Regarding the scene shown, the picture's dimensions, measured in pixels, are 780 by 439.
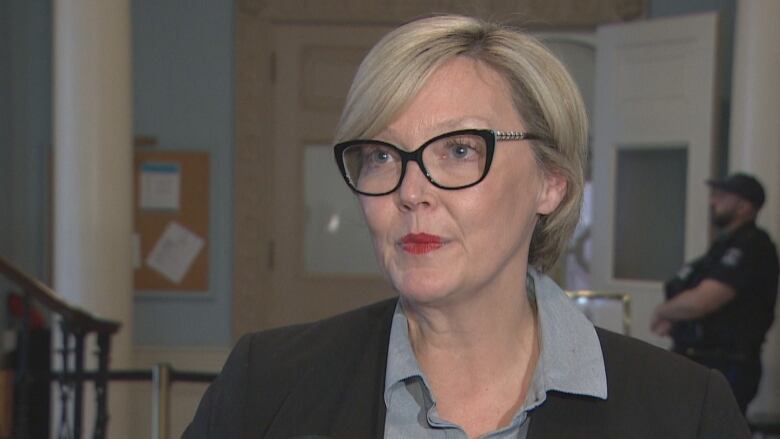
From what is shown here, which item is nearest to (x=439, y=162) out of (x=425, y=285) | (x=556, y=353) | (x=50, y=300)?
(x=425, y=285)

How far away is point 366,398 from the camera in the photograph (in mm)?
1401

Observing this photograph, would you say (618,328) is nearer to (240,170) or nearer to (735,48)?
(735,48)

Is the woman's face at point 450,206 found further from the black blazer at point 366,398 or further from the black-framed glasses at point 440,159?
the black blazer at point 366,398

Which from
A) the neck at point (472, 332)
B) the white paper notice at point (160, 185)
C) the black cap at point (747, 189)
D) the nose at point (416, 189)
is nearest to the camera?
the nose at point (416, 189)

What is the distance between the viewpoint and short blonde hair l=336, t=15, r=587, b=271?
1.36 metres

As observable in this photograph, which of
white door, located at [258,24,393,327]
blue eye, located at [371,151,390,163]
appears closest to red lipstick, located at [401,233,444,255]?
blue eye, located at [371,151,390,163]

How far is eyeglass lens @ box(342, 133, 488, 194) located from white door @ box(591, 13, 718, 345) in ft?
14.5

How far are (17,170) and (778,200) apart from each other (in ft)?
13.6

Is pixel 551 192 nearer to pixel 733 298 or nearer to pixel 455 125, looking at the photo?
pixel 455 125

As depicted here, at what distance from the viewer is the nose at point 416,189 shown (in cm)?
132

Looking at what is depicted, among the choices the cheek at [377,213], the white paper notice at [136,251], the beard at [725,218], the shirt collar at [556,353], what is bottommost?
the white paper notice at [136,251]

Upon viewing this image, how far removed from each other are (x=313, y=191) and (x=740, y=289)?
2838 mm

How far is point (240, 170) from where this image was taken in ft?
21.0

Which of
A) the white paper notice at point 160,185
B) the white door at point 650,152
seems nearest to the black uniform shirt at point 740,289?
the white door at point 650,152
